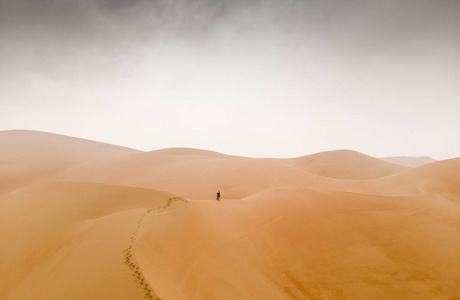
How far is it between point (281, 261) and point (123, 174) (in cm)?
2423

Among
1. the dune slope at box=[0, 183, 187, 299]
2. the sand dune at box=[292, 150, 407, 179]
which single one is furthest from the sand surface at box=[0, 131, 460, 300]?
the sand dune at box=[292, 150, 407, 179]

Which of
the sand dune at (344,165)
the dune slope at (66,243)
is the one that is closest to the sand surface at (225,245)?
the dune slope at (66,243)

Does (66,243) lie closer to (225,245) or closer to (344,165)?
(225,245)

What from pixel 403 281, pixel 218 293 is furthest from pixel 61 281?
pixel 403 281

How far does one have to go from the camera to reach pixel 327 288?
243 inches

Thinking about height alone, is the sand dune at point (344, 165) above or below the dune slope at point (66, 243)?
above

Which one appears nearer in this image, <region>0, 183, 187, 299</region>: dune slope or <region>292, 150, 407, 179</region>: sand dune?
<region>0, 183, 187, 299</region>: dune slope

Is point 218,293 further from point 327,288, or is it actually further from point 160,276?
point 327,288

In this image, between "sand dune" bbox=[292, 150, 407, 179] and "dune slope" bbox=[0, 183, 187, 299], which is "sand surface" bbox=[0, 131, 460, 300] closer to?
"dune slope" bbox=[0, 183, 187, 299]

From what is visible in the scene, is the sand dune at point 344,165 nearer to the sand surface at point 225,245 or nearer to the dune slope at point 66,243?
the sand surface at point 225,245

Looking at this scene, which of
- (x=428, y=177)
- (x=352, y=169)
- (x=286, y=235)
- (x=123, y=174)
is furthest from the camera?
(x=352, y=169)

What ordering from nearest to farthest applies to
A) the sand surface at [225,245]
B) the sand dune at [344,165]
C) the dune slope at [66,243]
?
the dune slope at [66,243] < the sand surface at [225,245] < the sand dune at [344,165]

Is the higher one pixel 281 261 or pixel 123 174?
pixel 123 174

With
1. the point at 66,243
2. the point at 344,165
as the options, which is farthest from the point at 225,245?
the point at 344,165
